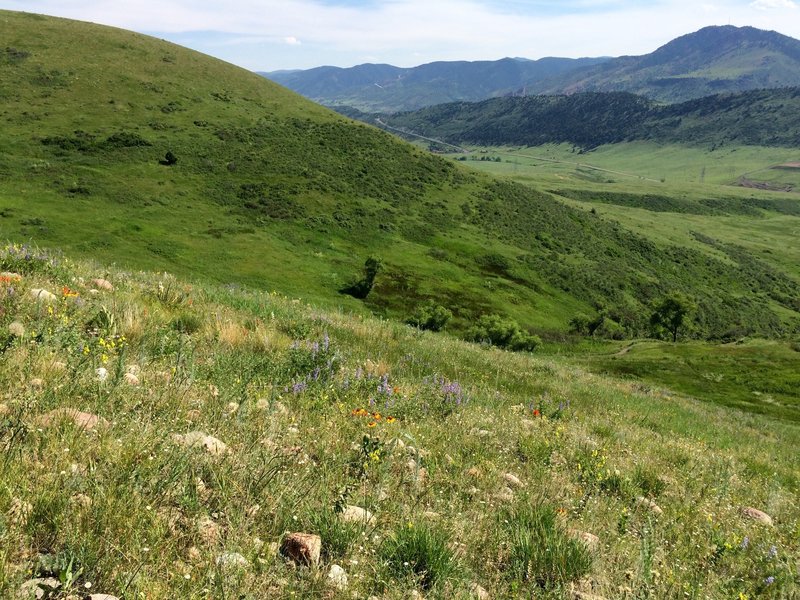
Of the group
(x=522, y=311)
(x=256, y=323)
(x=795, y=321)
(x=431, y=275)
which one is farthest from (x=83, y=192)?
(x=795, y=321)

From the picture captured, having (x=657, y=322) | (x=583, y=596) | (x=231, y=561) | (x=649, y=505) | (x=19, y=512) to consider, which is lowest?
(x=657, y=322)

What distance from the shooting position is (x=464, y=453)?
215 inches

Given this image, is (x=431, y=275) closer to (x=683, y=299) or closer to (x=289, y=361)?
(x=683, y=299)

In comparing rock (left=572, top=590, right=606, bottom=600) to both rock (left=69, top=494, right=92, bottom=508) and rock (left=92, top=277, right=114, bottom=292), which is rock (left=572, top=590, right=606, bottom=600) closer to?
rock (left=69, top=494, right=92, bottom=508)

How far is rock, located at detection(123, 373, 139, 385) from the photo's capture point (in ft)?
15.5

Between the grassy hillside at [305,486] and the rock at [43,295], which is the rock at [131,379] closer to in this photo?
the grassy hillside at [305,486]

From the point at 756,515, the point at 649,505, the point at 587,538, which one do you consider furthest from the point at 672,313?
the point at 587,538

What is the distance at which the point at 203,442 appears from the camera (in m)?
3.80

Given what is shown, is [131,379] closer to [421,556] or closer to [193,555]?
[193,555]

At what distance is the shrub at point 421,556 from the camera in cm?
308

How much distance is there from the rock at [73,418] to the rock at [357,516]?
181 centimetres

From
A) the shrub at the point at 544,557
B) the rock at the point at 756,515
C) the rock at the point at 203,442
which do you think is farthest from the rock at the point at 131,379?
the rock at the point at 756,515

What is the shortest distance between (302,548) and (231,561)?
0.47 metres

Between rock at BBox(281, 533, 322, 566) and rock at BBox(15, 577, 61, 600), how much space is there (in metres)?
1.16
